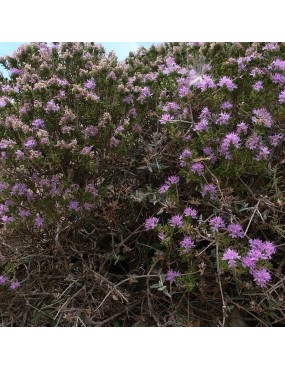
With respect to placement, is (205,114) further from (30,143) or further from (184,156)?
(30,143)

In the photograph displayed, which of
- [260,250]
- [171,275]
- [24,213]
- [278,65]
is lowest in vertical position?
[171,275]

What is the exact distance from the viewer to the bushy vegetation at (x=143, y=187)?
8.00 ft

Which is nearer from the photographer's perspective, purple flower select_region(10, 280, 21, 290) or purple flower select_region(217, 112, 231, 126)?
purple flower select_region(217, 112, 231, 126)

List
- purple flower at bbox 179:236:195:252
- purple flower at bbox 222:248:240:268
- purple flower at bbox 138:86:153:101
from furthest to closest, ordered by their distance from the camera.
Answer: purple flower at bbox 138:86:153:101, purple flower at bbox 179:236:195:252, purple flower at bbox 222:248:240:268

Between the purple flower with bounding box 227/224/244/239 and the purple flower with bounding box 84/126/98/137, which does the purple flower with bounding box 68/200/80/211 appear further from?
the purple flower with bounding box 227/224/244/239

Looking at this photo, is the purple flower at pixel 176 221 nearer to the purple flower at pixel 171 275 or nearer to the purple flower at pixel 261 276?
the purple flower at pixel 171 275

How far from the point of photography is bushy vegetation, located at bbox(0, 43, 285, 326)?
2.44 m

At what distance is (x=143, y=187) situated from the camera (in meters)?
2.89

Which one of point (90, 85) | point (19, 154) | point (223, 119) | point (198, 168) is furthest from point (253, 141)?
point (19, 154)

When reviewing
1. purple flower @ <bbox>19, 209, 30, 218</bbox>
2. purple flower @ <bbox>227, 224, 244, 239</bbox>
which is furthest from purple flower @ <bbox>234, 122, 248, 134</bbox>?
purple flower @ <bbox>19, 209, 30, 218</bbox>

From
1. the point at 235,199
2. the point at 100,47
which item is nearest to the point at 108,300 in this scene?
the point at 235,199

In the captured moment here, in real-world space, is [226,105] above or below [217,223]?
above

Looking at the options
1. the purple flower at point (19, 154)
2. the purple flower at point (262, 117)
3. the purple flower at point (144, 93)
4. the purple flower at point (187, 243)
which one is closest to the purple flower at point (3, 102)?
the purple flower at point (19, 154)

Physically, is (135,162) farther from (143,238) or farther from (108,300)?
(108,300)
